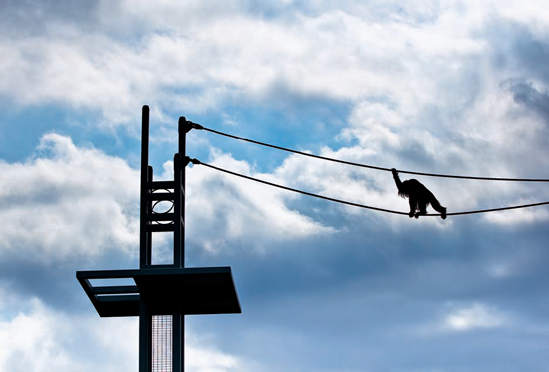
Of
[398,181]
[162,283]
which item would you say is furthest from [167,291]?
[398,181]

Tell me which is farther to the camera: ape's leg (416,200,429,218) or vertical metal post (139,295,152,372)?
ape's leg (416,200,429,218)

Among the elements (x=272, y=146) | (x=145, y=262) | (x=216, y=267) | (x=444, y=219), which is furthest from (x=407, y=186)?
(x=145, y=262)

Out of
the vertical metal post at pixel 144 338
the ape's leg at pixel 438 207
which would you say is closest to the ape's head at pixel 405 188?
the ape's leg at pixel 438 207

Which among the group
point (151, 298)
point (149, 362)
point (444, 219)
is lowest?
point (149, 362)

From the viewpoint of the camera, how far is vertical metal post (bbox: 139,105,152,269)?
2221 centimetres

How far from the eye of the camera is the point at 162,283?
21.9 meters

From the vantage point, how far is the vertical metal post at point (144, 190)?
72.9 feet

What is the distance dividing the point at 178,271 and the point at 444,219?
6725 mm

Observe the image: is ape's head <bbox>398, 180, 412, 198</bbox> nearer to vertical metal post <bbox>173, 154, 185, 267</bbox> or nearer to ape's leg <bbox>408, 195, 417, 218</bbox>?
ape's leg <bbox>408, 195, 417, 218</bbox>

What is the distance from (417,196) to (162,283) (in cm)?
663

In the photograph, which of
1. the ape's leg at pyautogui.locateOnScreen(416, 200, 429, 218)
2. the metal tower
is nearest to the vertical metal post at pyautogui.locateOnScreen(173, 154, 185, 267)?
the metal tower

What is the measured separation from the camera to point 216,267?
70.0 feet

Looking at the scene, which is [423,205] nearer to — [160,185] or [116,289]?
[160,185]

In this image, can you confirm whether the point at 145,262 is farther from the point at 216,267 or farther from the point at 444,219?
the point at 444,219
